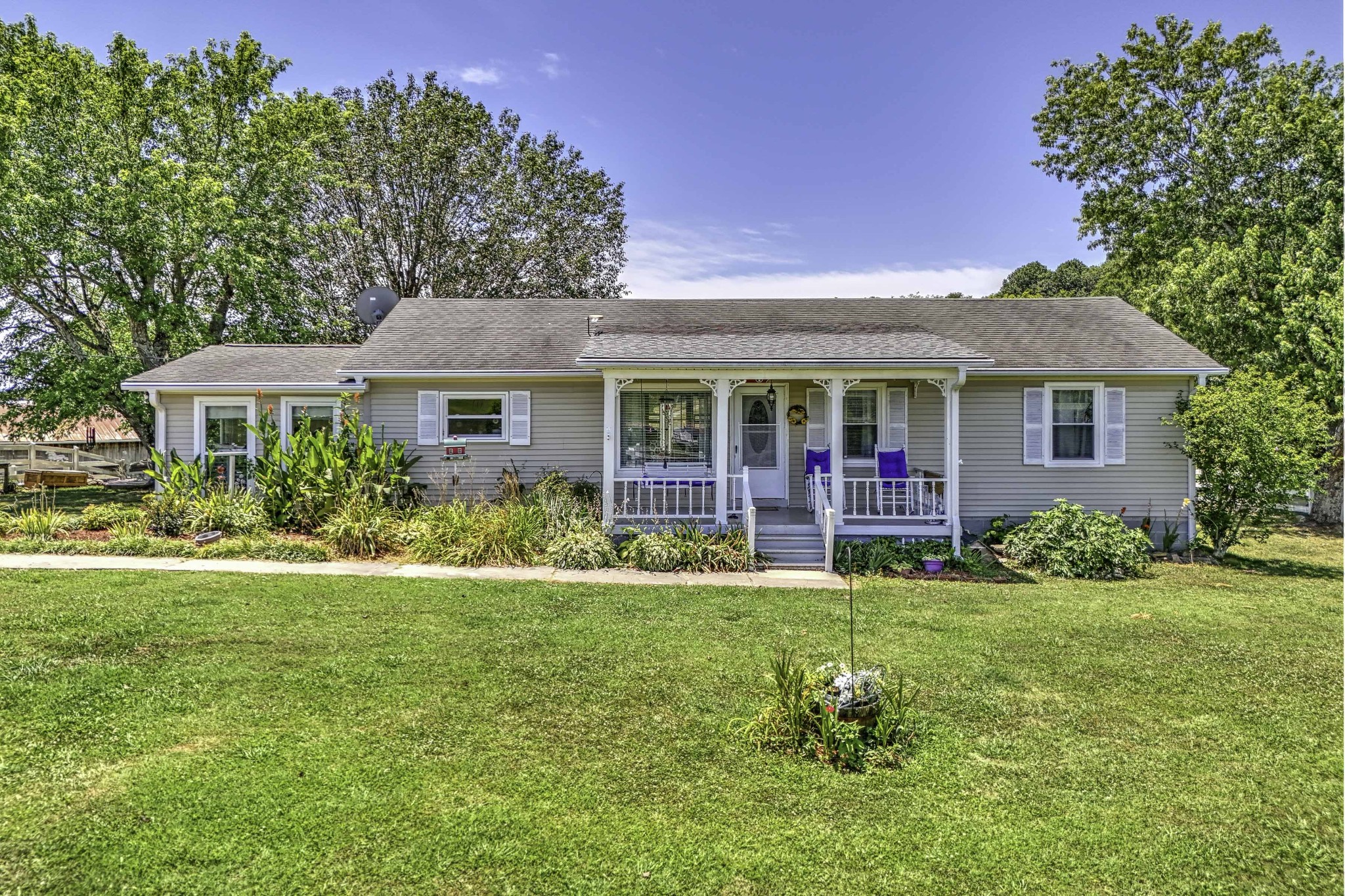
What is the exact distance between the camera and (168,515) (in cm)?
A: 1059

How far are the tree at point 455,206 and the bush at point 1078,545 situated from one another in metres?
21.5

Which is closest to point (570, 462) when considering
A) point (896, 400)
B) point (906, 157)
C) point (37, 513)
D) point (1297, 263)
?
point (896, 400)

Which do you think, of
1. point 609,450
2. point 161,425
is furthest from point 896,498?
point 161,425

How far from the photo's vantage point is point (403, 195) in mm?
25516

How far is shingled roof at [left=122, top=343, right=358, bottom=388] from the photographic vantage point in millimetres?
12625

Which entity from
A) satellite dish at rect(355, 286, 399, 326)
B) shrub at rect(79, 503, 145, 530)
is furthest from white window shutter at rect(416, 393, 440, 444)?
satellite dish at rect(355, 286, 399, 326)

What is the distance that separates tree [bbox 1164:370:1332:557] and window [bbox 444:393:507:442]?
469 inches

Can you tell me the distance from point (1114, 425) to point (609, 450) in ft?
29.2

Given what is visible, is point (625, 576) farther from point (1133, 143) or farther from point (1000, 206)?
point (1133, 143)

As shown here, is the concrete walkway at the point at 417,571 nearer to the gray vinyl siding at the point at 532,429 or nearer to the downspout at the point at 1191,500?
the gray vinyl siding at the point at 532,429

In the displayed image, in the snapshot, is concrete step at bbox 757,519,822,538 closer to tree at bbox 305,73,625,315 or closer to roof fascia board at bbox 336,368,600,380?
roof fascia board at bbox 336,368,600,380

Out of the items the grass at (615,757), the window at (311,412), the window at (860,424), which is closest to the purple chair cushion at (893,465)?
the window at (860,424)

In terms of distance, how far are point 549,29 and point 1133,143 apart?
1652cm

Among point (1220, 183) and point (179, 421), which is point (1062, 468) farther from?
point (179, 421)
